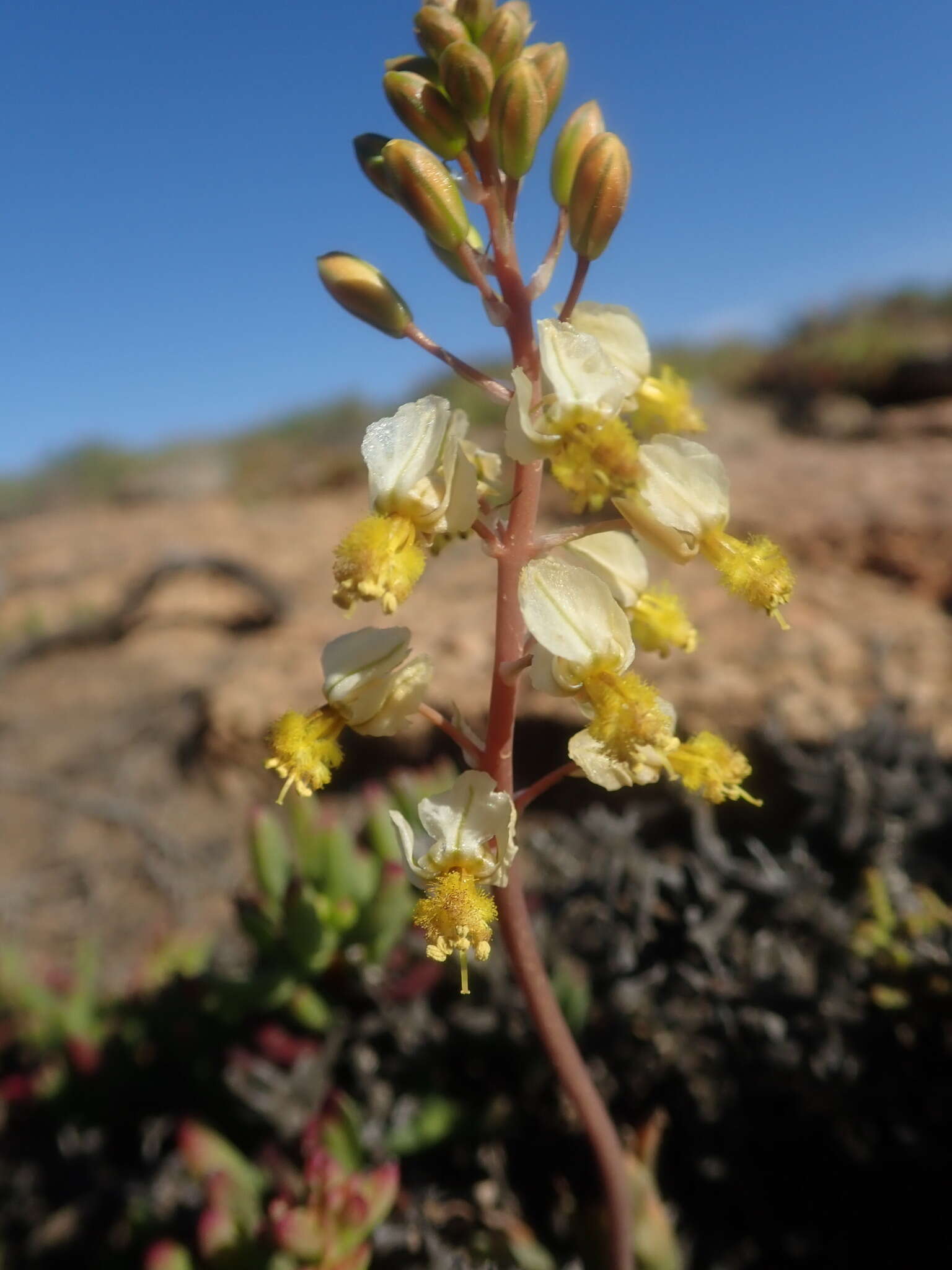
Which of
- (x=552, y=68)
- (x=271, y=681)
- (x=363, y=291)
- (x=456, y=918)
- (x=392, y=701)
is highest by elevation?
(x=552, y=68)

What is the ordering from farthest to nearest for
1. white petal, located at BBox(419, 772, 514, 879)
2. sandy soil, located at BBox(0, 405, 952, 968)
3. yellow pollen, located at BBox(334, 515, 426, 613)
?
sandy soil, located at BBox(0, 405, 952, 968)
white petal, located at BBox(419, 772, 514, 879)
yellow pollen, located at BBox(334, 515, 426, 613)

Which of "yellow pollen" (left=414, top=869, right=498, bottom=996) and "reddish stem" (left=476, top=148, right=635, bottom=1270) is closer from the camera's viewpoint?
"yellow pollen" (left=414, top=869, right=498, bottom=996)

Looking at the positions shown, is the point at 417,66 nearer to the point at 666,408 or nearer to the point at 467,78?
the point at 467,78

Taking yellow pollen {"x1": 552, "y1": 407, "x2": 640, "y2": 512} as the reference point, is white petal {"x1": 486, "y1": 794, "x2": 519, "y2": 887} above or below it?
below

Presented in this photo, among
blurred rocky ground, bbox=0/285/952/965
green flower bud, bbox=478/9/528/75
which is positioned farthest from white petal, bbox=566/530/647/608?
blurred rocky ground, bbox=0/285/952/965

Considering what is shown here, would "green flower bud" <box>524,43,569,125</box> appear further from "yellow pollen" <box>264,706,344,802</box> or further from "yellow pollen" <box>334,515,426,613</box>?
"yellow pollen" <box>264,706,344,802</box>

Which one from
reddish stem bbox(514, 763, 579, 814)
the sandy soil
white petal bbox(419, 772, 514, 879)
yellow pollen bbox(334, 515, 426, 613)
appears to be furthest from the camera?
the sandy soil

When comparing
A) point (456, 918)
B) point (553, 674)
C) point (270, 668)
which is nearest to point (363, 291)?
point (553, 674)
